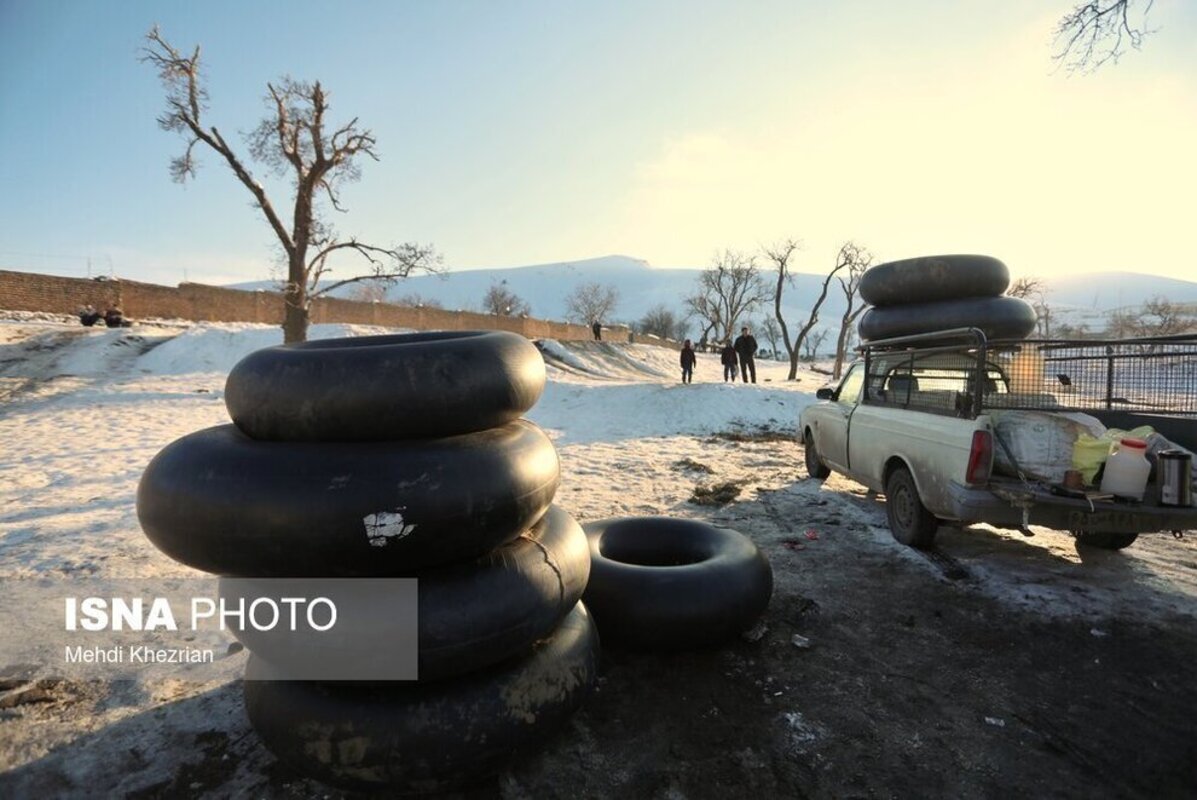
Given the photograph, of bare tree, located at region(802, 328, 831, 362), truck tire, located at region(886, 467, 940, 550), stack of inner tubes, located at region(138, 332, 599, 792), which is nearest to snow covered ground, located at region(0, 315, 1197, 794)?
truck tire, located at region(886, 467, 940, 550)

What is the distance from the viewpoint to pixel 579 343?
34.2 m

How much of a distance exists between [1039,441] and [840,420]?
261 cm

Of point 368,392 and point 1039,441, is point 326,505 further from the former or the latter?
point 1039,441

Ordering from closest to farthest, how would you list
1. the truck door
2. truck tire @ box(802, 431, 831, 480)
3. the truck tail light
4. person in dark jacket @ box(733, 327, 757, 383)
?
the truck tail light, the truck door, truck tire @ box(802, 431, 831, 480), person in dark jacket @ box(733, 327, 757, 383)

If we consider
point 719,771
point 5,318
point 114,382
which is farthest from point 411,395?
point 5,318

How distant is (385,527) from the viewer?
89.7 inches

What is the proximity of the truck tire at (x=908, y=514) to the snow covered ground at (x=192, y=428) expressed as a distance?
141 millimetres

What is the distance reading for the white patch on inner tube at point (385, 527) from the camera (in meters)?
2.27

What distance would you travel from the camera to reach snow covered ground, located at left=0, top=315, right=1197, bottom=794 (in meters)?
2.86

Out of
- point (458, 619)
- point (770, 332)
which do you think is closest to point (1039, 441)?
point (458, 619)

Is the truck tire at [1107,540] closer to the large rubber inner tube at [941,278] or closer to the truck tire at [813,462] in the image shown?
the truck tire at [813,462]

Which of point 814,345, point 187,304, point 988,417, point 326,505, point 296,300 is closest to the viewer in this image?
point 326,505

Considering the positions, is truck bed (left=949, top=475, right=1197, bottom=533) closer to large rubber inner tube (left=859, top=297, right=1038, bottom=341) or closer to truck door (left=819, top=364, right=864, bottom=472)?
truck door (left=819, top=364, right=864, bottom=472)

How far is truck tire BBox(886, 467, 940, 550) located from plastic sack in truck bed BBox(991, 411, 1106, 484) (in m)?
0.76
